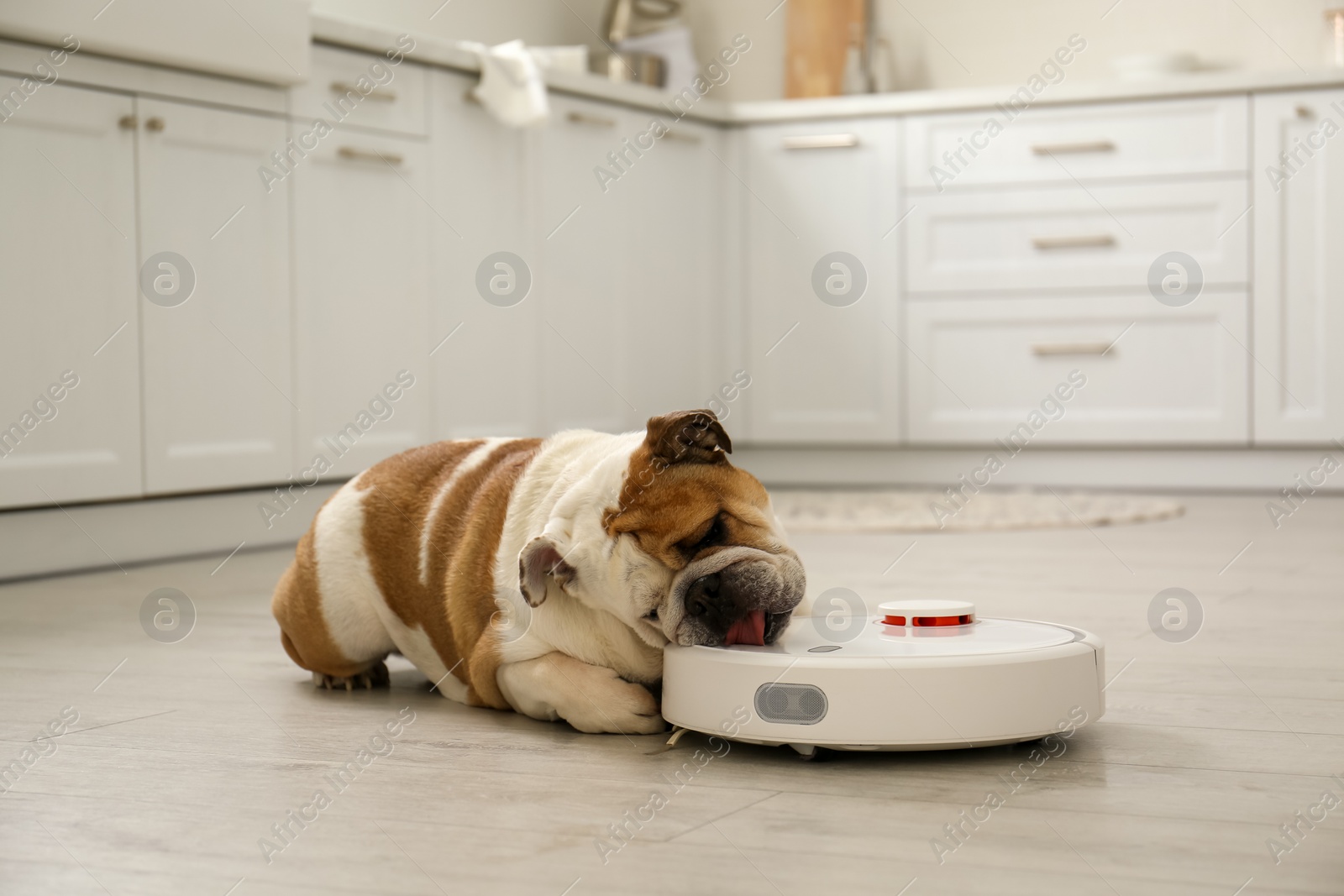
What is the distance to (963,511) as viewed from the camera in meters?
3.91

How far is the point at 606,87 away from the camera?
4.30 m

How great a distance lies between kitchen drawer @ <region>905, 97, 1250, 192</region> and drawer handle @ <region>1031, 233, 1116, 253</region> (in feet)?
0.60

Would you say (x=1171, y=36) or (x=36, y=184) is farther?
(x=1171, y=36)

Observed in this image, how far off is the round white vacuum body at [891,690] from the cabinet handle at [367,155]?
2.30m

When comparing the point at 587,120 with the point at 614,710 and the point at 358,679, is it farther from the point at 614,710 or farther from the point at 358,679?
the point at 614,710

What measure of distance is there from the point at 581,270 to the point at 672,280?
1.69 ft

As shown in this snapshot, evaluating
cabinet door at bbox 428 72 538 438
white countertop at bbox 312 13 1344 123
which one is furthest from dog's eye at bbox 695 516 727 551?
white countertop at bbox 312 13 1344 123

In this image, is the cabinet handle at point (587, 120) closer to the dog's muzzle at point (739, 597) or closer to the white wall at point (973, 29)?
the white wall at point (973, 29)

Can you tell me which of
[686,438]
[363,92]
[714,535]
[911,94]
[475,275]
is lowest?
A: [714,535]

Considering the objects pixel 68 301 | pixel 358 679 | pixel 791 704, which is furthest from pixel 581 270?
pixel 791 704

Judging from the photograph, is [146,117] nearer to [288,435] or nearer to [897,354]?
[288,435]

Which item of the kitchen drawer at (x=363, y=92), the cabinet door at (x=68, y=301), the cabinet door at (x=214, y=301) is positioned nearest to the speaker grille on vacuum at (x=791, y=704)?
the cabinet door at (x=68, y=301)

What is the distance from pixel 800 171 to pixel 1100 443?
4.42ft

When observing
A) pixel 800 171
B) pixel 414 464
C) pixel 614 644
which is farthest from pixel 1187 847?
pixel 800 171
